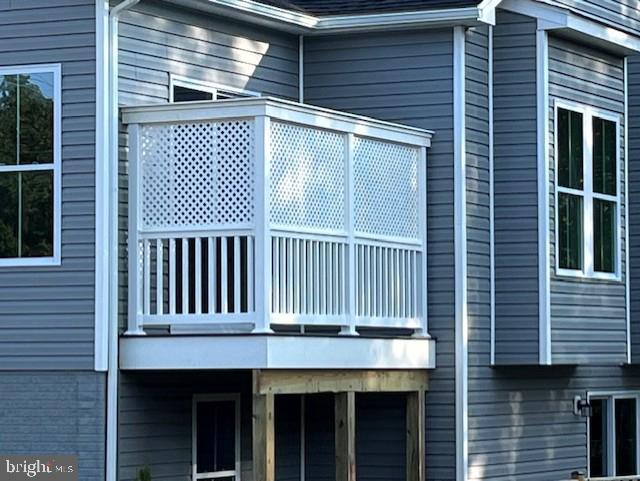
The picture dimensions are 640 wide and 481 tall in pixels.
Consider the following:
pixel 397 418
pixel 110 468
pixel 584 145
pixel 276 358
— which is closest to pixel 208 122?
pixel 276 358

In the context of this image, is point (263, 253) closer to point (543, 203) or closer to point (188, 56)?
point (188, 56)

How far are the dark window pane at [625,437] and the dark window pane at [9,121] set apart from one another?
335 inches

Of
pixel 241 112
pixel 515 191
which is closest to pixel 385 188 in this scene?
pixel 515 191

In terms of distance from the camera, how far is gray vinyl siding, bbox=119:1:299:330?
14133mm

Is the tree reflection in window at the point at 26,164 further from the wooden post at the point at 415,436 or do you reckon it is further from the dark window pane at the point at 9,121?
the wooden post at the point at 415,436

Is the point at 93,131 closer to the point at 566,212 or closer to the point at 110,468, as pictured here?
the point at 110,468

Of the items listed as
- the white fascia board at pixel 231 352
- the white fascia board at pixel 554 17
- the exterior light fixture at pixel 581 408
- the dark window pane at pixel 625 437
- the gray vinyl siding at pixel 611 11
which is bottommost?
the dark window pane at pixel 625 437

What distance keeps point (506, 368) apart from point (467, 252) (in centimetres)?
151

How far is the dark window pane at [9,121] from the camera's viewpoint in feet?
46.6

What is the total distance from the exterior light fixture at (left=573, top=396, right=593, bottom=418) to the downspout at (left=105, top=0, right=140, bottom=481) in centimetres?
624

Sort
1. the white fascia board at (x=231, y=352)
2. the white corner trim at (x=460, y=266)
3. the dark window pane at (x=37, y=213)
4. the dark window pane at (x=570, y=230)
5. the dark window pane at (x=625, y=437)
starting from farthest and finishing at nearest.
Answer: the dark window pane at (x=625, y=437)
the dark window pane at (x=570, y=230)
the white corner trim at (x=460, y=266)
the dark window pane at (x=37, y=213)
the white fascia board at (x=231, y=352)

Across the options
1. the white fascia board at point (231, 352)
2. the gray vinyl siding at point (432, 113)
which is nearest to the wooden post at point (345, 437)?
the white fascia board at point (231, 352)

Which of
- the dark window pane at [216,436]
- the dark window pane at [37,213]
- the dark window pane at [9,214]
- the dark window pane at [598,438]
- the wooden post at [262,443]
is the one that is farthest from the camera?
the dark window pane at [598,438]

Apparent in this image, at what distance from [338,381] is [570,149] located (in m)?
4.24
